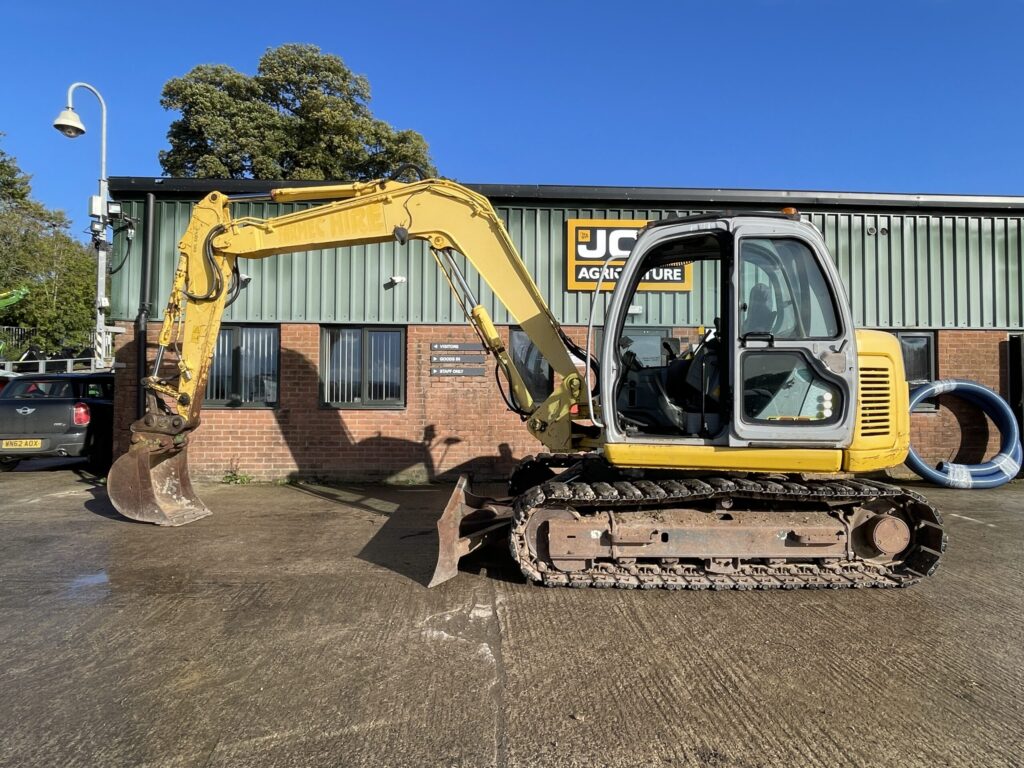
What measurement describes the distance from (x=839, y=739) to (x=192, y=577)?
Result: 4.30 m

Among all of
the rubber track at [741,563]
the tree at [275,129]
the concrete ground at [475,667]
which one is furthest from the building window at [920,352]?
the tree at [275,129]

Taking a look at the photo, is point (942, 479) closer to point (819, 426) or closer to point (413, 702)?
point (819, 426)

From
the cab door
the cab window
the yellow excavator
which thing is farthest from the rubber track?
the cab window

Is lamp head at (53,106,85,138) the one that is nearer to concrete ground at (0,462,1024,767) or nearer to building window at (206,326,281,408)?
building window at (206,326,281,408)

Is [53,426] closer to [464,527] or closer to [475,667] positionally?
[464,527]

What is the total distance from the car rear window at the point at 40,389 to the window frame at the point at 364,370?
14.5 feet

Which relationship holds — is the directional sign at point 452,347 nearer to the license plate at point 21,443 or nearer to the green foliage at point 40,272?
the license plate at point 21,443

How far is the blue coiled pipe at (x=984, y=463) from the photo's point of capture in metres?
8.31

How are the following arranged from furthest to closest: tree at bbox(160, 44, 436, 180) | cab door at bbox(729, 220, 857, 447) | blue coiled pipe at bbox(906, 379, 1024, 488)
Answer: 1. tree at bbox(160, 44, 436, 180)
2. blue coiled pipe at bbox(906, 379, 1024, 488)
3. cab door at bbox(729, 220, 857, 447)

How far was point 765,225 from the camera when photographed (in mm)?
4066

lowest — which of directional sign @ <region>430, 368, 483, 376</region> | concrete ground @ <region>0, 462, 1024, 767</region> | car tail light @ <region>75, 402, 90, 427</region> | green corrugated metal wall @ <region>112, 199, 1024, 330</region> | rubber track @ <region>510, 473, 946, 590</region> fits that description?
concrete ground @ <region>0, 462, 1024, 767</region>

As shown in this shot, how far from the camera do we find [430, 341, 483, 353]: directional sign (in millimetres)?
8734

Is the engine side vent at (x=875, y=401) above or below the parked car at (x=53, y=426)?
above

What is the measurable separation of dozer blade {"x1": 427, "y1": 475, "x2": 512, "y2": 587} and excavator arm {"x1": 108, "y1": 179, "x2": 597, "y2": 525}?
79cm
